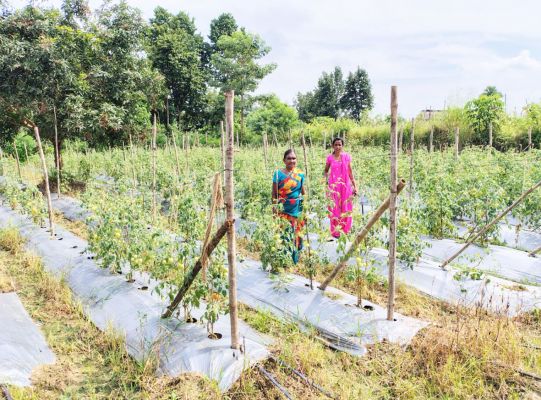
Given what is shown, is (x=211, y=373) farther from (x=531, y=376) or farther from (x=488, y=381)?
(x=531, y=376)

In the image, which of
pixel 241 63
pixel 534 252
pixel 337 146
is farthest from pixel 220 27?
pixel 534 252

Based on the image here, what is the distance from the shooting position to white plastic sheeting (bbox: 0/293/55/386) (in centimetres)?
277

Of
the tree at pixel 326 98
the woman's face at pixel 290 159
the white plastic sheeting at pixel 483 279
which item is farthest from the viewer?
the tree at pixel 326 98

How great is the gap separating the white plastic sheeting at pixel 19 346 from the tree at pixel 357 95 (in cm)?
3134

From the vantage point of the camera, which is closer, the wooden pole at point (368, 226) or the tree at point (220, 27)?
the wooden pole at point (368, 226)

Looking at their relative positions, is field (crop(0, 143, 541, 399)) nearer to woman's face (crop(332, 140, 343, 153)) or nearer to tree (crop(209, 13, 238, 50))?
woman's face (crop(332, 140, 343, 153))

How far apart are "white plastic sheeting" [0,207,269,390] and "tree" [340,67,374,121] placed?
30.5 m

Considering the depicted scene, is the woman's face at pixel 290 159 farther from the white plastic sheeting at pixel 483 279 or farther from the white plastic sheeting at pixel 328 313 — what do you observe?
the white plastic sheeting at pixel 328 313

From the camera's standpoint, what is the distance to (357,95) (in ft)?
108

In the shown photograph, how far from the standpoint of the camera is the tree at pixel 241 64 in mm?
24031

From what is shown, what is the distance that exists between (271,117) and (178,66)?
6.43 m

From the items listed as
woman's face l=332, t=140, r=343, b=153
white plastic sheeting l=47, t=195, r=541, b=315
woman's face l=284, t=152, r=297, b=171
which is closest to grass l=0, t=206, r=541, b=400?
white plastic sheeting l=47, t=195, r=541, b=315

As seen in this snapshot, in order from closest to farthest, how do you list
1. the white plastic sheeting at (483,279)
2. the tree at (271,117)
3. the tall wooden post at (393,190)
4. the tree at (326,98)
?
the tall wooden post at (393,190), the white plastic sheeting at (483,279), the tree at (271,117), the tree at (326,98)

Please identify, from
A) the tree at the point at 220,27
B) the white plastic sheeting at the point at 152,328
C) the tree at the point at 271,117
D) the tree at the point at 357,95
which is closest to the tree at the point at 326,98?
the tree at the point at 357,95
